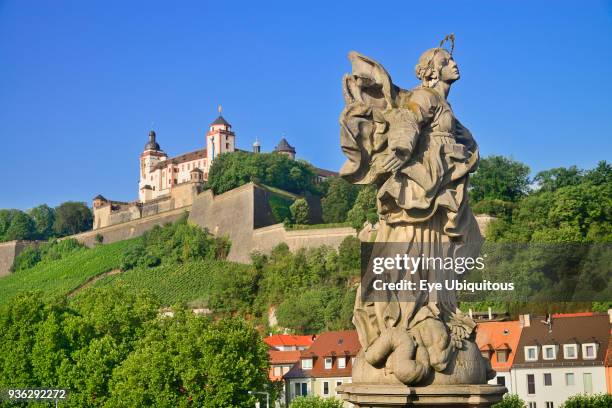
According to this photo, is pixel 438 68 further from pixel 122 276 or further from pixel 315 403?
pixel 122 276

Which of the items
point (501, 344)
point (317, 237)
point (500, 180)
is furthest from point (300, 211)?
point (501, 344)

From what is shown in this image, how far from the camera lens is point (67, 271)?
12862 cm

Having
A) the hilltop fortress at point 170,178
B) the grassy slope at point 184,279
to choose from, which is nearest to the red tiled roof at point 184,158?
the hilltop fortress at point 170,178

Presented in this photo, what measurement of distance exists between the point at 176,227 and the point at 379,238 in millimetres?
107939

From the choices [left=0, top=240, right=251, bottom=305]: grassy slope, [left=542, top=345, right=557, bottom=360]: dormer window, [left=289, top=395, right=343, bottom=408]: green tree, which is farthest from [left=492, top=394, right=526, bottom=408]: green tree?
[left=0, top=240, right=251, bottom=305]: grassy slope

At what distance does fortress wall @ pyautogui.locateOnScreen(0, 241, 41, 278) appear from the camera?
5695 inches

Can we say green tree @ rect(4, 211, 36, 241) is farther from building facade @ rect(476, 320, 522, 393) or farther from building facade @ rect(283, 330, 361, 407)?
building facade @ rect(476, 320, 522, 393)

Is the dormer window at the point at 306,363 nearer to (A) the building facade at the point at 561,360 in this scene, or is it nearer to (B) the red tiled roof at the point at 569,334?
(A) the building facade at the point at 561,360

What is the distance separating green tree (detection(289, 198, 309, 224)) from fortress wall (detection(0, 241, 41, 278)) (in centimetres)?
5359

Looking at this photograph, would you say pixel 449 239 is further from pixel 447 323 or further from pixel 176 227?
pixel 176 227

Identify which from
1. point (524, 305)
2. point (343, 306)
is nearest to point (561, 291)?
point (524, 305)

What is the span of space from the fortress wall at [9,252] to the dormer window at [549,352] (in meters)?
110

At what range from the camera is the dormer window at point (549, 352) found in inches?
1911

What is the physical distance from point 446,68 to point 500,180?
77.5m
